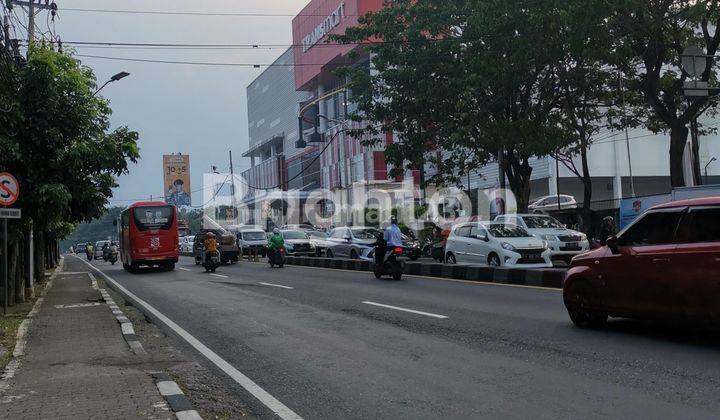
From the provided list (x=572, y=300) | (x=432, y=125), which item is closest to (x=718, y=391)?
(x=572, y=300)

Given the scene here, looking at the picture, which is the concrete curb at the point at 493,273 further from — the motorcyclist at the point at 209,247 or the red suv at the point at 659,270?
the red suv at the point at 659,270

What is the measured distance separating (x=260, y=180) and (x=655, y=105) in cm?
9672

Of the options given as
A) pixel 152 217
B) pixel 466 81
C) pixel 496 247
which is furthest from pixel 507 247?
pixel 152 217

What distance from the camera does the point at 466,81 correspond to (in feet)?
75.6

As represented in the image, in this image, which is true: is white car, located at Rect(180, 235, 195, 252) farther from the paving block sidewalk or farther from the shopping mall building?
the paving block sidewalk

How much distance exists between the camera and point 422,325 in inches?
403

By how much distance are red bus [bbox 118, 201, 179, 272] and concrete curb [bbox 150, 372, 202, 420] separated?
24736 mm

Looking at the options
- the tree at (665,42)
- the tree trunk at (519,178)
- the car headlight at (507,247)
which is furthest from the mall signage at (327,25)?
the car headlight at (507,247)

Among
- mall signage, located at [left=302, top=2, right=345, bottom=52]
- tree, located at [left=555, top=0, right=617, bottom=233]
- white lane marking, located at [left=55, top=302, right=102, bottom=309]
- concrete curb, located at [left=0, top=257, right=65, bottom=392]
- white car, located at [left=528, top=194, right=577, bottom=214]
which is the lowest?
concrete curb, located at [left=0, top=257, right=65, bottom=392]

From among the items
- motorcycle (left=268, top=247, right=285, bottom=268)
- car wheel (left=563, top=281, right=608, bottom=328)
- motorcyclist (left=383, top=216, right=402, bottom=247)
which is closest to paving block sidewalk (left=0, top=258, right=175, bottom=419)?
car wheel (left=563, top=281, right=608, bottom=328)

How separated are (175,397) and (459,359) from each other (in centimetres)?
303

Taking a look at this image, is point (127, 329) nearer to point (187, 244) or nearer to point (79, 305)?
point (79, 305)

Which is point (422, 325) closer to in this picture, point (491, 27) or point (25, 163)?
point (25, 163)

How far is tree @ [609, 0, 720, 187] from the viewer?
17.7 metres
